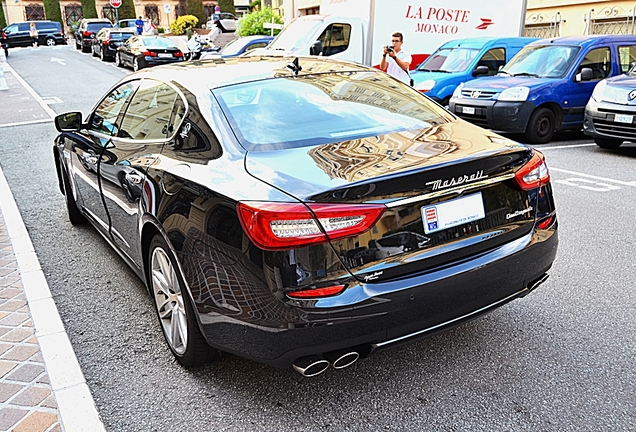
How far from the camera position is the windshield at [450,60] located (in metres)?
12.5

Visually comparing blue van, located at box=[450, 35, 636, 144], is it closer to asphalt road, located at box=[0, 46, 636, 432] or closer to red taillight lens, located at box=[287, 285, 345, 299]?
asphalt road, located at box=[0, 46, 636, 432]

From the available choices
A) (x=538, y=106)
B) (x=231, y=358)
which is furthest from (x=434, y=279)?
(x=538, y=106)

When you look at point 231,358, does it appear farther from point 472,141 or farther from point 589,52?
point 589,52

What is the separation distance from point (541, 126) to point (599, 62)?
5.60ft

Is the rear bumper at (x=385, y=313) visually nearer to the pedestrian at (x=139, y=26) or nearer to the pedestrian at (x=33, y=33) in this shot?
the pedestrian at (x=139, y=26)

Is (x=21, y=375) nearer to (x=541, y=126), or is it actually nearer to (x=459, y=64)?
(x=541, y=126)

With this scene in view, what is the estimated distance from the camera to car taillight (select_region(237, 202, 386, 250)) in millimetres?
2547

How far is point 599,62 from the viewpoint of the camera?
10781mm

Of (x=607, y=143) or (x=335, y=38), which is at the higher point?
(x=335, y=38)

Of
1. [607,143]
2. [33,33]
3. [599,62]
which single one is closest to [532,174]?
[607,143]

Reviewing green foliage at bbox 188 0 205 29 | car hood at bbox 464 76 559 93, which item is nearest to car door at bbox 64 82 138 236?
car hood at bbox 464 76 559 93

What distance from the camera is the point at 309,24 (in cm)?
1478

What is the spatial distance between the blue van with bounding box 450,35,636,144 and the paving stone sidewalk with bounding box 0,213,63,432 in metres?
8.05

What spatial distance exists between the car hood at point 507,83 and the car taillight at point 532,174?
24.5ft
